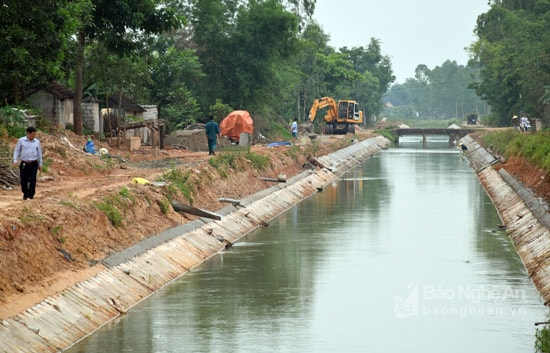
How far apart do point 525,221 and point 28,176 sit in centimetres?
1592

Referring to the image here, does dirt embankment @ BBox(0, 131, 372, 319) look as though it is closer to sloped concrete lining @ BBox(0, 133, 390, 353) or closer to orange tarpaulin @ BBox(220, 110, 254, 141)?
sloped concrete lining @ BBox(0, 133, 390, 353)

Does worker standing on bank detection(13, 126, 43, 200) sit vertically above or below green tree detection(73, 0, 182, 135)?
below

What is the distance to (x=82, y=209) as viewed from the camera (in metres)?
23.2

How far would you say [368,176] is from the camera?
60.1m

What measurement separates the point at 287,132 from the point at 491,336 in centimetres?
5662

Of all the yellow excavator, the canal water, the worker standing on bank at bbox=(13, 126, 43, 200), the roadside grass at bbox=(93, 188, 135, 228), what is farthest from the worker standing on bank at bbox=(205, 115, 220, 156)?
the yellow excavator

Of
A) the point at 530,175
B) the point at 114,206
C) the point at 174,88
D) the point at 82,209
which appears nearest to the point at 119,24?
the point at 174,88

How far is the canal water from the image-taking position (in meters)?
18.1

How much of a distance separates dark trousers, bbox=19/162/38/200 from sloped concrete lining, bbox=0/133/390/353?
2.72 meters

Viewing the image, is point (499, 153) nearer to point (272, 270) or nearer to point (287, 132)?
point (287, 132)

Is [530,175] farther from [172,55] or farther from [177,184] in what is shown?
[172,55]

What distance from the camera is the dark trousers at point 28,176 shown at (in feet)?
76.6

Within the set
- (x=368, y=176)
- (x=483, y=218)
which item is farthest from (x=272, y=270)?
(x=368, y=176)

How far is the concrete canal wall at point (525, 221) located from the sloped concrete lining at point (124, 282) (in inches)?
324
